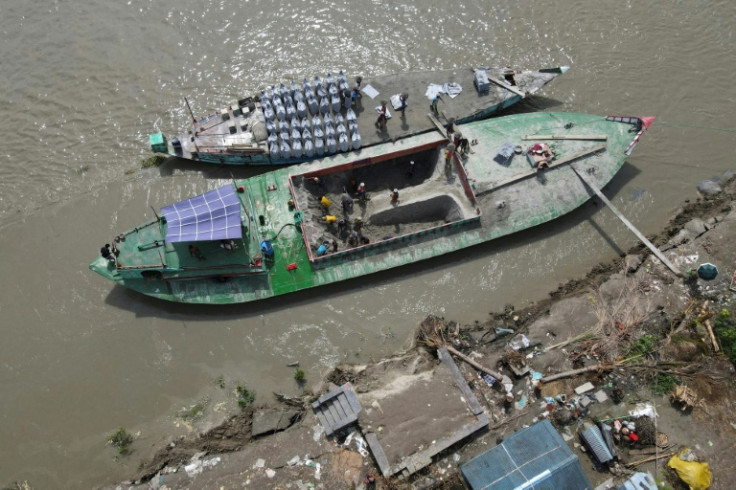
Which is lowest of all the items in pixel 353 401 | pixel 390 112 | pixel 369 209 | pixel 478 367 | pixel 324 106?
pixel 478 367

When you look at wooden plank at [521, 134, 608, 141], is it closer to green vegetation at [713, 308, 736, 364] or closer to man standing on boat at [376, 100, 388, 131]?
man standing on boat at [376, 100, 388, 131]

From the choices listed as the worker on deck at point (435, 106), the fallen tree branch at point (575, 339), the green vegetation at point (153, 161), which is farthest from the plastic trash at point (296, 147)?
the fallen tree branch at point (575, 339)

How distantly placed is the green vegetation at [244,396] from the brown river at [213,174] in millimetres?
260

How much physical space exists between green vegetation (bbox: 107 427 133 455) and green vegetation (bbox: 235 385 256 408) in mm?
3453

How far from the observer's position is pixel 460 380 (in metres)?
14.8

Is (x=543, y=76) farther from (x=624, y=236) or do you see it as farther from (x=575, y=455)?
(x=575, y=455)

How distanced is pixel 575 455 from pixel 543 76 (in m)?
13.6

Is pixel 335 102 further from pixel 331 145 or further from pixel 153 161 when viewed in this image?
pixel 153 161

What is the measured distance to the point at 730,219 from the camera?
17.6 m

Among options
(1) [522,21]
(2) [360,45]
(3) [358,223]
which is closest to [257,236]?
(3) [358,223]

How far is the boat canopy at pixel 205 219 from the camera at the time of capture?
15008 mm

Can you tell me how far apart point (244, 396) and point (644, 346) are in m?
12.5

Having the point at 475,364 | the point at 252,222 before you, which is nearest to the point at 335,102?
the point at 252,222

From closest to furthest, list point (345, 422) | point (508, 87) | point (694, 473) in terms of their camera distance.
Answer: point (694, 473), point (345, 422), point (508, 87)
